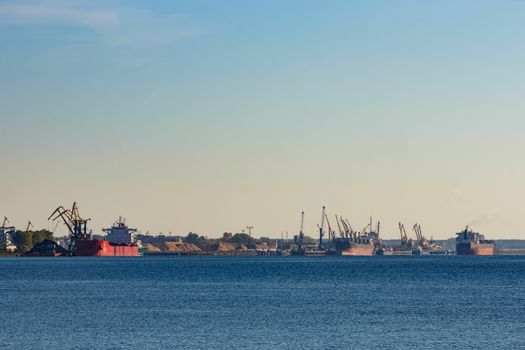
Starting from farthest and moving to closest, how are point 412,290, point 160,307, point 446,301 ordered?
point 412,290
point 446,301
point 160,307

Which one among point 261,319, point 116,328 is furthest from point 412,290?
point 116,328

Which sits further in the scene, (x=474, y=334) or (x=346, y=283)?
(x=346, y=283)

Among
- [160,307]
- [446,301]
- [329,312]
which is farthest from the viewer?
[446,301]

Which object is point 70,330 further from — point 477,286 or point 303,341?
point 477,286

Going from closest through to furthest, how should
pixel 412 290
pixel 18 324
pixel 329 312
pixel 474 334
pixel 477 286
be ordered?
pixel 474 334 → pixel 18 324 → pixel 329 312 → pixel 412 290 → pixel 477 286

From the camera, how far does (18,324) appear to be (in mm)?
81000

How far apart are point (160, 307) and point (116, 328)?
2119 cm

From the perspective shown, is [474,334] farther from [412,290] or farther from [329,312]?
[412,290]

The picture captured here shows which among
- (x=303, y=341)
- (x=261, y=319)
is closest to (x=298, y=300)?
(x=261, y=319)

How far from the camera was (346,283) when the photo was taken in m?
150

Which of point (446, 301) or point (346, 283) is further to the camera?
point (346, 283)

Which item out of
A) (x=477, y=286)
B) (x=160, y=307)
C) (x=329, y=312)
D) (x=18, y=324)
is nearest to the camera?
(x=18, y=324)

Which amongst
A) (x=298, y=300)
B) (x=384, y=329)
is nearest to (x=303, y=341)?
(x=384, y=329)

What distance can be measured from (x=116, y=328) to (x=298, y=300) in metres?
34.7
